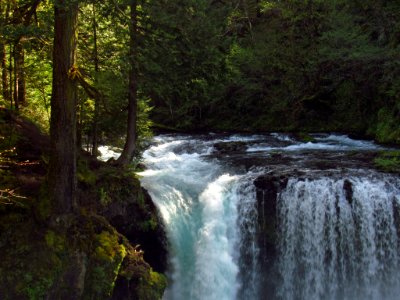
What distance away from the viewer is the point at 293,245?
1144 cm

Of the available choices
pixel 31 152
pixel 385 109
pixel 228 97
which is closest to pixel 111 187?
pixel 31 152

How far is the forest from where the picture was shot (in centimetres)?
795

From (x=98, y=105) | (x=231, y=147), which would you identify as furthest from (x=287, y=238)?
(x=231, y=147)

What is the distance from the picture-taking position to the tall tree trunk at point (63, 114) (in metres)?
7.61

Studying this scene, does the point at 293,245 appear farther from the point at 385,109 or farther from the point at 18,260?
the point at 385,109

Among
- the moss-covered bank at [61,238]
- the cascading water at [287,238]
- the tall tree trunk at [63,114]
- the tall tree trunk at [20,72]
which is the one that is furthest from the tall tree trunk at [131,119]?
the tall tree trunk at [63,114]

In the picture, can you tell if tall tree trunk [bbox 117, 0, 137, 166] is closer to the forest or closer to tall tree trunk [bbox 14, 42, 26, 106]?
the forest

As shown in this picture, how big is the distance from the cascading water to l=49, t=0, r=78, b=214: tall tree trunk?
11.9 ft

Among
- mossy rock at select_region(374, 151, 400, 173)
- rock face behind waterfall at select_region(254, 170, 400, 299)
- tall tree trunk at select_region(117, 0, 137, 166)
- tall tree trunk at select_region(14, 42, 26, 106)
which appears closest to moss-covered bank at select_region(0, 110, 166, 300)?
tall tree trunk at select_region(117, 0, 137, 166)

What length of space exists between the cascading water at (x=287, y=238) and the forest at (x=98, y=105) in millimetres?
1015

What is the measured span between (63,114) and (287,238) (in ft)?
21.8

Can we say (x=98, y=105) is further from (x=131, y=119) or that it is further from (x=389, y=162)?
(x=389, y=162)

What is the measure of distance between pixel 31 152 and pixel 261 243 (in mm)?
6209

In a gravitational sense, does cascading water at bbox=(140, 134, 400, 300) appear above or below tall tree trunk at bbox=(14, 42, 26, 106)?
below
